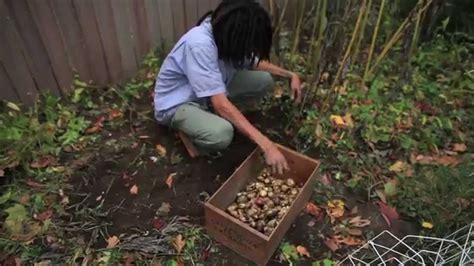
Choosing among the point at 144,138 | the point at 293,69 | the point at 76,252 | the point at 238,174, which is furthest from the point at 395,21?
the point at 76,252

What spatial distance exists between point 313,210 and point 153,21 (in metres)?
1.66

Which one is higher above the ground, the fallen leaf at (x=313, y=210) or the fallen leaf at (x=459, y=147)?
the fallen leaf at (x=459, y=147)

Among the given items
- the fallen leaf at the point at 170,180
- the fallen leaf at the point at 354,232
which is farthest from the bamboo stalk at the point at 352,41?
the fallen leaf at the point at 170,180

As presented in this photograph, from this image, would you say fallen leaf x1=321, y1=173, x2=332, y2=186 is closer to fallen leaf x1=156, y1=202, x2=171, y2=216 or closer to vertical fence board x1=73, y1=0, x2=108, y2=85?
fallen leaf x1=156, y1=202, x2=171, y2=216

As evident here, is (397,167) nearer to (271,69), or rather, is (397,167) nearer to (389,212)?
(389,212)

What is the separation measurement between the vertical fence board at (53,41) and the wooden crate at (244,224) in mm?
1333

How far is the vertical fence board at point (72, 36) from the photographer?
2.26m

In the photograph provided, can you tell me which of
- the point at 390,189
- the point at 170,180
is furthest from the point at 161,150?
the point at 390,189

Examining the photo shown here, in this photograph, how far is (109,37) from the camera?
2545 mm

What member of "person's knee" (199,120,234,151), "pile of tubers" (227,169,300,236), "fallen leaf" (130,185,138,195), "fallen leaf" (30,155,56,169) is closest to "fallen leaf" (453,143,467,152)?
"pile of tubers" (227,169,300,236)

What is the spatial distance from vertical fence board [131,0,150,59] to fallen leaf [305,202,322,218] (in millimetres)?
1577

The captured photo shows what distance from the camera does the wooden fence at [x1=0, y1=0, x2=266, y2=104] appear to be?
85.9 inches

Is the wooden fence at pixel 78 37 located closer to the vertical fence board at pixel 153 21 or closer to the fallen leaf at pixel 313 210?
the vertical fence board at pixel 153 21

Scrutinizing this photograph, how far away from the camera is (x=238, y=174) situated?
76.7 inches
